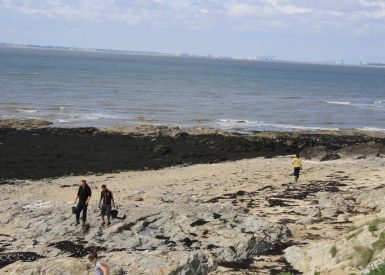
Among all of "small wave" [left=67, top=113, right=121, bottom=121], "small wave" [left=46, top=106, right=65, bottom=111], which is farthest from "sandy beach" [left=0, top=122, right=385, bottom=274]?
"small wave" [left=46, top=106, right=65, bottom=111]

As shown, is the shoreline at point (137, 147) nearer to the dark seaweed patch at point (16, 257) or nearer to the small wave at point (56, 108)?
the small wave at point (56, 108)

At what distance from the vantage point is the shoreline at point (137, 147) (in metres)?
30.7

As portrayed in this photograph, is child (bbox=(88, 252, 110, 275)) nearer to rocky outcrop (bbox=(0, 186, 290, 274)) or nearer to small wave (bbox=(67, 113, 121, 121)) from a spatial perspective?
rocky outcrop (bbox=(0, 186, 290, 274))

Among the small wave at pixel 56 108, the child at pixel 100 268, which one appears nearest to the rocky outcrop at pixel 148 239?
the child at pixel 100 268

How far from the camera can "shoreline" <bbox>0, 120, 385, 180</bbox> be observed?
3072cm

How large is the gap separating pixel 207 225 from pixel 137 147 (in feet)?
68.8

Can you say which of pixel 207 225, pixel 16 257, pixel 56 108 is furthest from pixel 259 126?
pixel 16 257

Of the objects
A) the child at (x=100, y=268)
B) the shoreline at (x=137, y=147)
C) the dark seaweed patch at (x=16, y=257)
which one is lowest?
the shoreline at (x=137, y=147)

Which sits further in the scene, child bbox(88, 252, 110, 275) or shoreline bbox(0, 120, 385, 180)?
shoreline bbox(0, 120, 385, 180)

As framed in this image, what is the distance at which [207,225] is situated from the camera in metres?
15.5

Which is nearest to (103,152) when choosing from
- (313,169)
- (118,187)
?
(118,187)

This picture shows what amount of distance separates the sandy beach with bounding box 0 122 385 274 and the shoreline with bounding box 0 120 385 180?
15.2 feet

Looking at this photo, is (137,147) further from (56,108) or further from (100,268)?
(100,268)

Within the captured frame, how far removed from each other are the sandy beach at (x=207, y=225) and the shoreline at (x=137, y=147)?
4639mm
